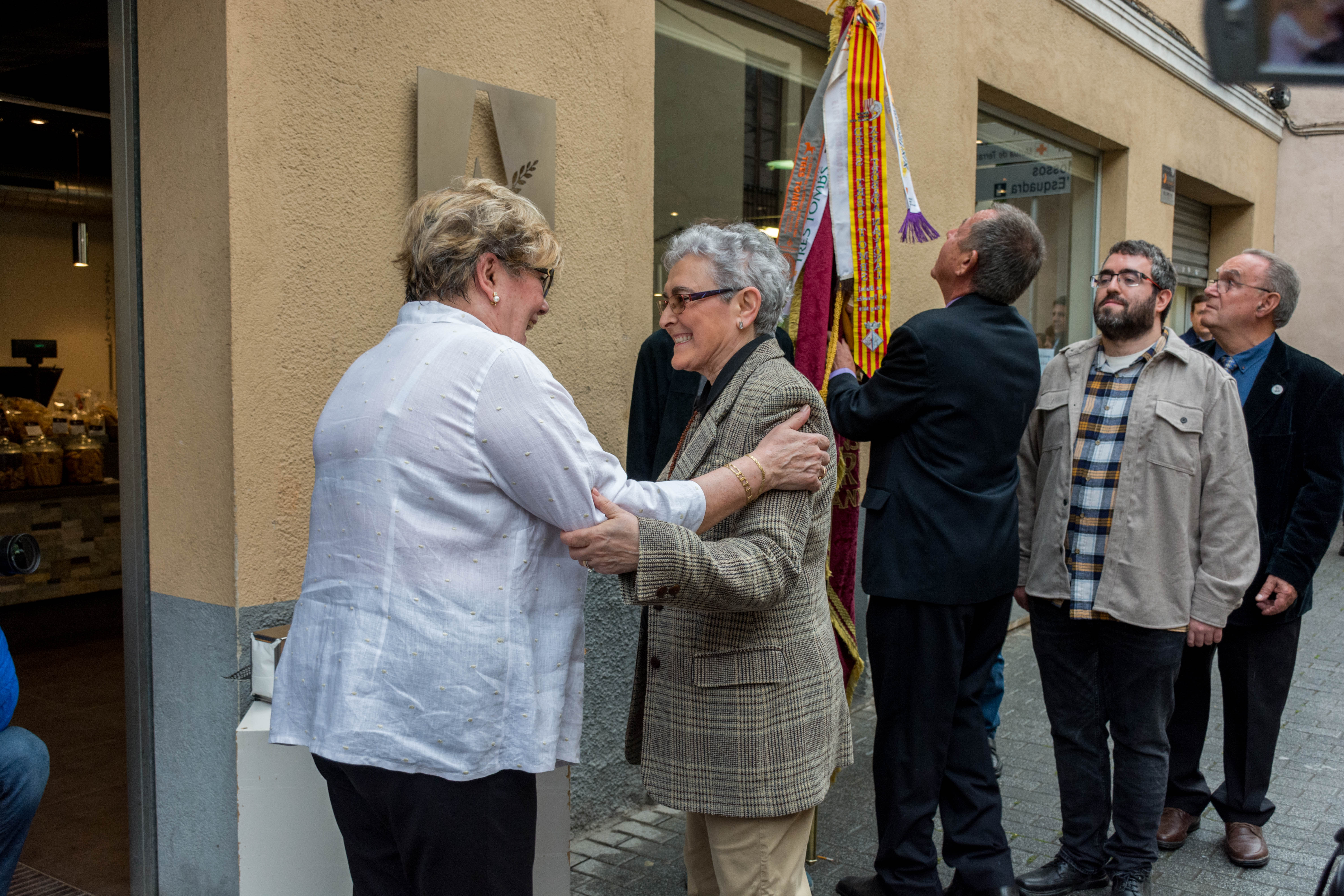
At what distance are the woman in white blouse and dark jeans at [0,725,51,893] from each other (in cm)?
98

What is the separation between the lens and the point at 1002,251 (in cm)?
312

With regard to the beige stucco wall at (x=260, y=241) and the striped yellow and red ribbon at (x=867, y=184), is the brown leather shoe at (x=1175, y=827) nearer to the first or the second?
the striped yellow and red ribbon at (x=867, y=184)

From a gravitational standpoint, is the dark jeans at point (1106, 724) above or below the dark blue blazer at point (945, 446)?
below

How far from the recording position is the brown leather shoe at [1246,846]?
3.63 meters

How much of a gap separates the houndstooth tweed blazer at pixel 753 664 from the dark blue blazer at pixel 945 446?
2.63 ft

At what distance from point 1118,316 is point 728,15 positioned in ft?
8.28

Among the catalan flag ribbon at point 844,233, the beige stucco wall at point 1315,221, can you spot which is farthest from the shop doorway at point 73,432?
the beige stucco wall at point 1315,221

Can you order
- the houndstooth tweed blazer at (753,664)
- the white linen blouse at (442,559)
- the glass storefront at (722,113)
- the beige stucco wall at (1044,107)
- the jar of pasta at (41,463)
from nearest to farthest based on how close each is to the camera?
the white linen blouse at (442,559) → the houndstooth tweed blazer at (753,664) → the glass storefront at (722,113) → the beige stucco wall at (1044,107) → the jar of pasta at (41,463)

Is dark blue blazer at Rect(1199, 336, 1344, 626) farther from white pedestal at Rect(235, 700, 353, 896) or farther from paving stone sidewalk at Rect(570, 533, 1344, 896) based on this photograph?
white pedestal at Rect(235, 700, 353, 896)

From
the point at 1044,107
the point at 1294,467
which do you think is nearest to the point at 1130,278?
the point at 1294,467

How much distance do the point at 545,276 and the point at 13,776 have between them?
169cm

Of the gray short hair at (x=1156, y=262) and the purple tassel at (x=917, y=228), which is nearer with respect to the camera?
the gray short hair at (x=1156, y=262)

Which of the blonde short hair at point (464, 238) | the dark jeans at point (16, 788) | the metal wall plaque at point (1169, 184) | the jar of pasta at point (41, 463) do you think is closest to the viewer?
the blonde short hair at point (464, 238)

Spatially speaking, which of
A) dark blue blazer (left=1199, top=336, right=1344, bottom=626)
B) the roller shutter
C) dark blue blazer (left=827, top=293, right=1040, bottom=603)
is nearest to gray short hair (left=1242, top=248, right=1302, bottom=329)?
dark blue blazer (left=1199, top=336, right=1344, bottom=626)
